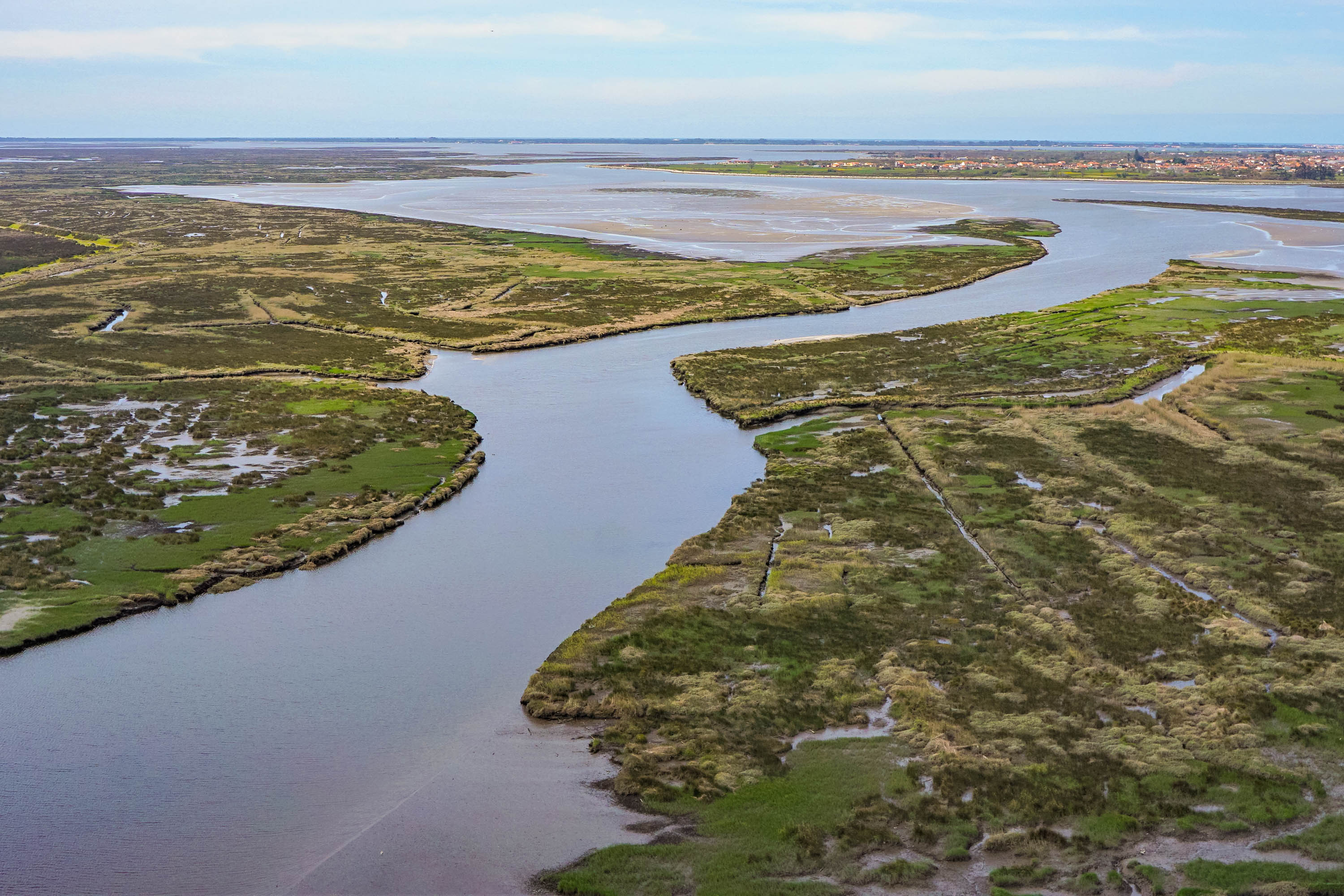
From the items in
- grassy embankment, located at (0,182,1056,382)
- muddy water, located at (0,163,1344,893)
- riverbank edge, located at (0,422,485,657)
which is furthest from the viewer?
grassy embankment, located at (0,182,1056,382)

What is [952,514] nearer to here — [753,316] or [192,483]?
[192,483]

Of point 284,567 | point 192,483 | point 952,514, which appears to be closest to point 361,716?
point 284,567

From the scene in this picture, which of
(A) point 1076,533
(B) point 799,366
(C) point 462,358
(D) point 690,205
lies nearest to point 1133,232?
(D) point 690,205

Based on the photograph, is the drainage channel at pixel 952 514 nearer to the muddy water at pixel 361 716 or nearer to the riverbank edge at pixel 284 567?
the muddy water at pixel 361 716

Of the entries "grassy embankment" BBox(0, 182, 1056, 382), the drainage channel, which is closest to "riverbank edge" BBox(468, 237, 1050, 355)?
"grassy embankment" BBox(0, 182, 1056, 382)

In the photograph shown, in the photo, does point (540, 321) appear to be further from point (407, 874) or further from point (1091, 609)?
point (407, 874)

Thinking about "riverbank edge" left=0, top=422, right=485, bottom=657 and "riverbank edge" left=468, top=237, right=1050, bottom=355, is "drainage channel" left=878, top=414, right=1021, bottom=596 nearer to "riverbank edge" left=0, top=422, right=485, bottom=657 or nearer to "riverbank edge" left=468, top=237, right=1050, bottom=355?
"riverbank edge" left=0, top=422, right=485, bottom=657

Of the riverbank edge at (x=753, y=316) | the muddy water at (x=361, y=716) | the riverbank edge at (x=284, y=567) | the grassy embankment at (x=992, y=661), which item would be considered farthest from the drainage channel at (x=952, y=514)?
the riverbank edge at (x=753, y=316)
